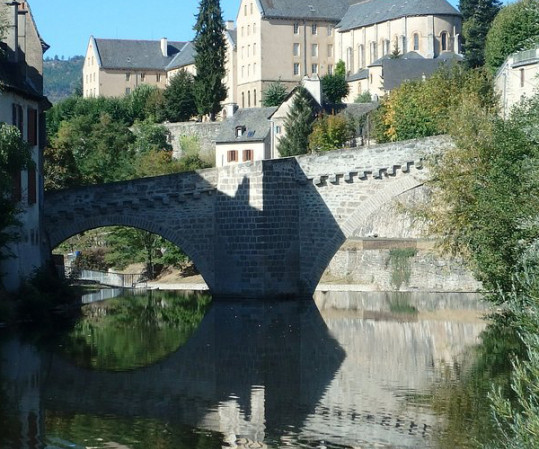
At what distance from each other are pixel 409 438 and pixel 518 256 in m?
7.19

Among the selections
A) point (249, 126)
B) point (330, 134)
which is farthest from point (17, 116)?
point (249, 126)

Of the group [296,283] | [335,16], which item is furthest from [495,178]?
[335,16]

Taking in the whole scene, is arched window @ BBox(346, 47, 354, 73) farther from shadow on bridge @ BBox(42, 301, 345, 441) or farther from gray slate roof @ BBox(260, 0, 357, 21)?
shadow on bridge @ BBox(42, 301, 345, 441)

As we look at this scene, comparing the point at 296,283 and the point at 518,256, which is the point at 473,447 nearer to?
the point at 518,256

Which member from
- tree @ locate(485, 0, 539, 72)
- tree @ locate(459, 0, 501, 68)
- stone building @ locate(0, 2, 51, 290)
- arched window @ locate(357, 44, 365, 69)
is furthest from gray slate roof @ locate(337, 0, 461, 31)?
stone building @ locate(0, 2, 51, 290)

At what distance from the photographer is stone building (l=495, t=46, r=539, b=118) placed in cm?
5622

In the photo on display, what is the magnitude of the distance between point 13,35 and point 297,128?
42.4 metres

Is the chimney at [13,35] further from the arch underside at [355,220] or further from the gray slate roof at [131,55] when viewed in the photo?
the gray slate roof at [131,55]

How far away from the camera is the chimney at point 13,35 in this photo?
36.4 metres

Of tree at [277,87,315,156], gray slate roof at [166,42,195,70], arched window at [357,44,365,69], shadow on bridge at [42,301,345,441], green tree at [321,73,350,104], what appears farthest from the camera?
gray slate roof at [166,42,195,70]

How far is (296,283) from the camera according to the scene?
41.0m

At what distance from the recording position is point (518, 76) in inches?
2298

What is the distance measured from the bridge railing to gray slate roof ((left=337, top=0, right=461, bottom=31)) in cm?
5704

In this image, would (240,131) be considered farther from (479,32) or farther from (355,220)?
(355,220)
